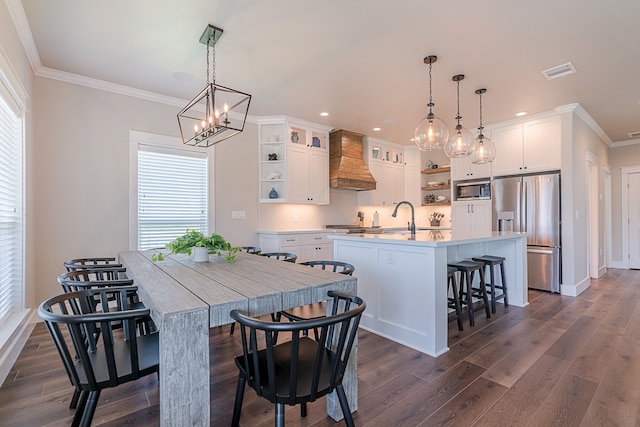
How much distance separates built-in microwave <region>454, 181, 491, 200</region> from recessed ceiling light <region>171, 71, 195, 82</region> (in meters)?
4.60

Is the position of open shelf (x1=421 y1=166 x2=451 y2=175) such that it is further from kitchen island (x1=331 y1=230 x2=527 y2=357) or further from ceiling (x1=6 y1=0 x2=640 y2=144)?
kitchen island (x1=331 y1=230 x2=527 y2=357)

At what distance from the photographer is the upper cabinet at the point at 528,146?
4441 millimetres

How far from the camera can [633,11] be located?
2.30m

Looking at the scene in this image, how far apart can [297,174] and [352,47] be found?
8.14 ft

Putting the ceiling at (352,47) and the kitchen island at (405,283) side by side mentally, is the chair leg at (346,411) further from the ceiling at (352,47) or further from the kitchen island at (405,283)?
the ceiling at (352,47)

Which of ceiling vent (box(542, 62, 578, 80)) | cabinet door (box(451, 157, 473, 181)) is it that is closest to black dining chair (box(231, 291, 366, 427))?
ceiling vent (box(542, 62, 578, 80))

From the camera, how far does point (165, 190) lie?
406cm

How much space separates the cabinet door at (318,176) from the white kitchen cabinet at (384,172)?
1058mm

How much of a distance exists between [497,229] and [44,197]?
5978 millimetres

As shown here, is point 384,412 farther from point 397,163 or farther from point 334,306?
point 397,163

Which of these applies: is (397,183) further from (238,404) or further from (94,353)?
(94,353)

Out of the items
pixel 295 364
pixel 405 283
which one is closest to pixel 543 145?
pixel 405 283

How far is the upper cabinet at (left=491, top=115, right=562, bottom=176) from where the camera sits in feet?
14.6

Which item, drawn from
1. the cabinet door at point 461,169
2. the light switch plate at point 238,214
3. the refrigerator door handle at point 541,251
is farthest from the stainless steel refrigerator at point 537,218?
the light switch plate at point 238,214
